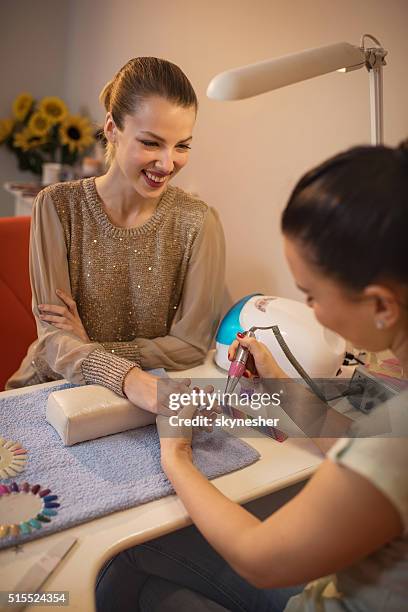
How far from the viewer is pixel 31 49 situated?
3.13 m

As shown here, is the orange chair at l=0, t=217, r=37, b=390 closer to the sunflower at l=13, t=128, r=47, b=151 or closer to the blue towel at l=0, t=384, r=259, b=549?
the blue towel at l=0, t=384, r=259, b=549

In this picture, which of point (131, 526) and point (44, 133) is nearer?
point (131, 526)

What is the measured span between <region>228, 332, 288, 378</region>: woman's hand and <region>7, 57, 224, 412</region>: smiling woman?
0.79 ft

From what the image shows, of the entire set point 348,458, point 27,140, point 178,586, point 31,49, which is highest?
point 31,49

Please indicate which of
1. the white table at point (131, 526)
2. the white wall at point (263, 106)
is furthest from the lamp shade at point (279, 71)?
the white table at point (131, 526)

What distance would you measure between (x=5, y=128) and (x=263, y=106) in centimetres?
194

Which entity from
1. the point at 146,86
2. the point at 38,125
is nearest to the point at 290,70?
the point at 146,86

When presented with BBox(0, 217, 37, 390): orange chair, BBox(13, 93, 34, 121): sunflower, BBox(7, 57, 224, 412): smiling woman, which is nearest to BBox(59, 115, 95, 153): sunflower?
BBox(13, 93, 34, 121): sunflower

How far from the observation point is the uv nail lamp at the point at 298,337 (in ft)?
3.99

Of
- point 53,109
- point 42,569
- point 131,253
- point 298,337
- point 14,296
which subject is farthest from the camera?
point 53,109

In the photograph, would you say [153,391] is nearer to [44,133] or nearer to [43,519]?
[43,519]

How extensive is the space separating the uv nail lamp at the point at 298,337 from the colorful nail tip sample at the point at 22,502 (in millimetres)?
584

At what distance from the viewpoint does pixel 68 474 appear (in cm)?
91

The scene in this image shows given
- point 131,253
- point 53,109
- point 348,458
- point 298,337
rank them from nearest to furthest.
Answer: point 348,458, point 298,337, point 131,253, point 53,109
